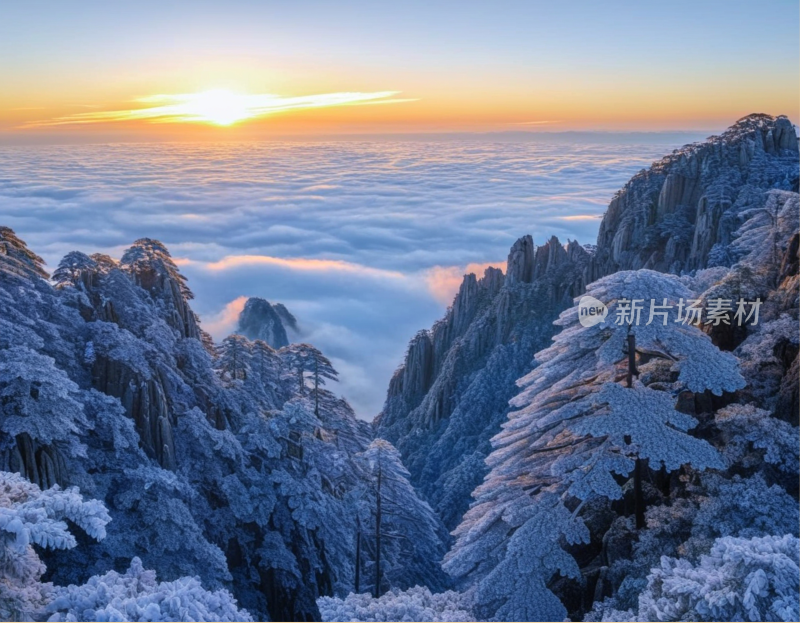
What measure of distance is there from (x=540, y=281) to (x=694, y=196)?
14126 mm

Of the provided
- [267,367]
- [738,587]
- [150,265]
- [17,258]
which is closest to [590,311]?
[738,587]

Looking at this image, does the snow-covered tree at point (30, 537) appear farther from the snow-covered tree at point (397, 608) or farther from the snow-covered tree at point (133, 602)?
the snow-covered tree at point (397, 608)

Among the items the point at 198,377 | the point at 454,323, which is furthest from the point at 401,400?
the point at 198,377

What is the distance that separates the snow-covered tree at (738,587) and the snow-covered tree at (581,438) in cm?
289

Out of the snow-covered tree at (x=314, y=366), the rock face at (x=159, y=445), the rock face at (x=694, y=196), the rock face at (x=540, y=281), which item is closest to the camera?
the rock face at (x=159, y=445)

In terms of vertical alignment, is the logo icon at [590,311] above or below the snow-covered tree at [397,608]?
above

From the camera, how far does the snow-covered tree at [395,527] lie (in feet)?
64.0

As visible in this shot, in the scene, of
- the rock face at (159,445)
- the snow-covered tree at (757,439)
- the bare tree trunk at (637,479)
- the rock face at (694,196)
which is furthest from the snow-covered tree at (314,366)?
the rock face at (694,196)

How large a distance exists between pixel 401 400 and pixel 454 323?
362 inches

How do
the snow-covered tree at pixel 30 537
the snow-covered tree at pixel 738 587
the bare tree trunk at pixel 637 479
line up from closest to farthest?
the snow-covered tree at pixel 30 537 < the snow-covered tree at pixel 738 587 < the bare tree trunk at pixel 637 479

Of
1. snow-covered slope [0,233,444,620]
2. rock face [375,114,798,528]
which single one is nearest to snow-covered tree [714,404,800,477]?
snow-covered slope [0,233,444,620]

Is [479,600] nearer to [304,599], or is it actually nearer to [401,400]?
[304,599]

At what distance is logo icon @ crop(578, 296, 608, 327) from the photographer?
12923mm

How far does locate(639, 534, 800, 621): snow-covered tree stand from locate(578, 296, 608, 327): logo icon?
4.88 meters
